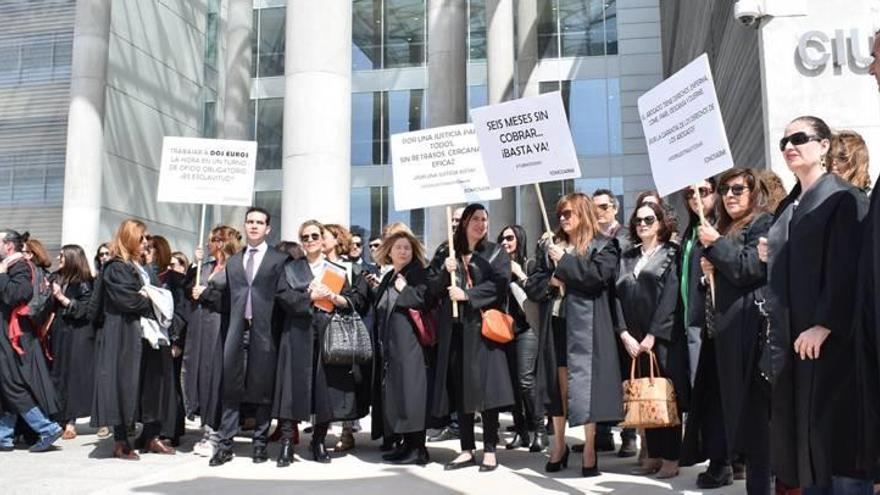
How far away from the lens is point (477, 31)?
106 ft

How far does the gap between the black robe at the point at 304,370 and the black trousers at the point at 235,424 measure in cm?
13

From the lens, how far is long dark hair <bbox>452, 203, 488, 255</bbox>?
22.3 ft

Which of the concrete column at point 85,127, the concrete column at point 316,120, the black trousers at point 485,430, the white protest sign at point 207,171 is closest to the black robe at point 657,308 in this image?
the black trousers at point 485,430

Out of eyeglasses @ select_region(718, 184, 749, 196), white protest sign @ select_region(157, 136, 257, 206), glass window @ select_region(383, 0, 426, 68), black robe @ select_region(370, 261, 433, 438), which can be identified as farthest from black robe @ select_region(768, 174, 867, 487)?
glass window @ select_region(383, 0, 426, 68)

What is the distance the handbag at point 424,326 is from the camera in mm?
7055

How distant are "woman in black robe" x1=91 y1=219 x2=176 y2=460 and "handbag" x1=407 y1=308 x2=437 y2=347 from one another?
2497mm

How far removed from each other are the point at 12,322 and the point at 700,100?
6.76 meters

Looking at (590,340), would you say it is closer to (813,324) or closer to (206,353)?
(813,324)

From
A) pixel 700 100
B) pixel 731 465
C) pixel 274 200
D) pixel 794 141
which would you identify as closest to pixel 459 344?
pixel 731 465

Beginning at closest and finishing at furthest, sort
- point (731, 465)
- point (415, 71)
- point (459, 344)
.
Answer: point (731, 465)
point (459, 344)
point (415, 71)

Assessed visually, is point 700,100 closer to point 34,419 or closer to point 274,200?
point 34,419

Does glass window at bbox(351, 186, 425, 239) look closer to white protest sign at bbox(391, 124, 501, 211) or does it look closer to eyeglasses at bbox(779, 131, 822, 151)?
white protest sign at bbox(391, 124, 501, 211)

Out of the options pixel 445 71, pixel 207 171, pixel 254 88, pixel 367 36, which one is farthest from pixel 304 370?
pixel 254 88

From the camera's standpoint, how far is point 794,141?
13.4 feet
